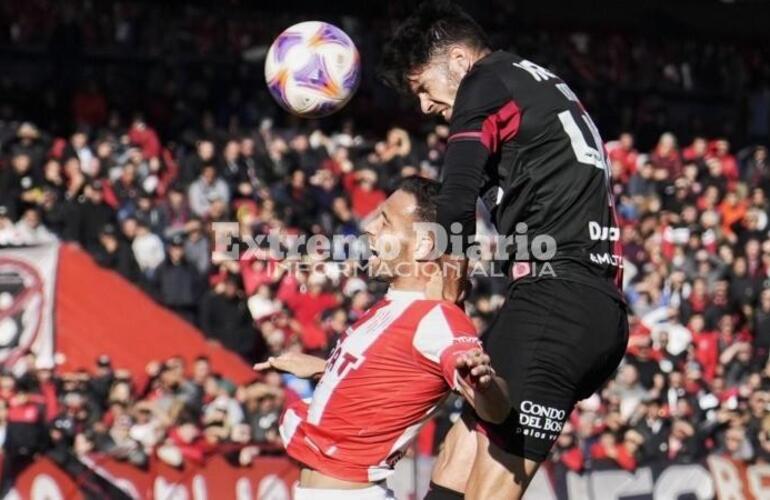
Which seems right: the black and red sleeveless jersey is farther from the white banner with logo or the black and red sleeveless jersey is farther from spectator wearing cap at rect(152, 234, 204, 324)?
spectator wearing cap at rect(152, 234, 204, 324)

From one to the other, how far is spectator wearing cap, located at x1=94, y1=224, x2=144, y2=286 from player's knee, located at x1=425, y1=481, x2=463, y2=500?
9779 mm

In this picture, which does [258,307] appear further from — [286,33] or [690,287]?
[286,33]

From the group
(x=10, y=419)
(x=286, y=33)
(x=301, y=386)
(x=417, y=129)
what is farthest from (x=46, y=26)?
(x=286, y=33)

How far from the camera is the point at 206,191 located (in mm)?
16562

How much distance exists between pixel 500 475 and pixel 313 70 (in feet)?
7.54

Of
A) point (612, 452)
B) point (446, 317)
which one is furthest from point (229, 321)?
point (446, 317)

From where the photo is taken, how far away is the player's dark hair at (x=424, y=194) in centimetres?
551

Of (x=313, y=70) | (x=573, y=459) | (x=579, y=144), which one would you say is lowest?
(x=573, y=459)

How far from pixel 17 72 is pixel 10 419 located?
7.97m

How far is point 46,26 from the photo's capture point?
63.0 ft

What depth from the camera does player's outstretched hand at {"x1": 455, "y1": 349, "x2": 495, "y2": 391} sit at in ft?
15.7

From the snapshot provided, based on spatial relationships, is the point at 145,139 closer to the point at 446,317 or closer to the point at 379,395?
the point at 379,395

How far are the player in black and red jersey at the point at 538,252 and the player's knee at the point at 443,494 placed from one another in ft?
1.08

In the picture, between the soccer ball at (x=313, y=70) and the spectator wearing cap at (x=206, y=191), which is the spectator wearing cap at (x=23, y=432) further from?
the soccer ball at (x=313, y=70)
